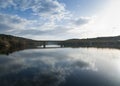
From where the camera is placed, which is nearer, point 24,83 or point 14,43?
point 24,83

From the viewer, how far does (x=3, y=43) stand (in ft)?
451

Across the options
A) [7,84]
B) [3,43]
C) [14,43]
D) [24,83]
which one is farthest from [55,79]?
[14,43]

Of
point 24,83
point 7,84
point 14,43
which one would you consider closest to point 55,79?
point 24,83

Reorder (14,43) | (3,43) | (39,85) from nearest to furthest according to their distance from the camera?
(39,85) → (3,43) → (14,43)

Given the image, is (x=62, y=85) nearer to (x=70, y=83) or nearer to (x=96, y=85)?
(x=70, y=83)

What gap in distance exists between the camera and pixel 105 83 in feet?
75.0

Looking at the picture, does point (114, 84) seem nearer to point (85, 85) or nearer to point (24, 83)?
point (85, 85)

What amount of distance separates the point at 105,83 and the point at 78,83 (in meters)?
3.53

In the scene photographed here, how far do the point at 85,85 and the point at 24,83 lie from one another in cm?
794

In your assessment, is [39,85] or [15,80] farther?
[15,80]

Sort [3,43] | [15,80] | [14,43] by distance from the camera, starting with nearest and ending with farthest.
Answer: [15,80] < [3,43] < [14,43]

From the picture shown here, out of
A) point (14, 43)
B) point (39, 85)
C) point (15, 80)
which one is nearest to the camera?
point (39, 85)

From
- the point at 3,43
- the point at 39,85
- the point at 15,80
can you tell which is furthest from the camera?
the point at 3,43

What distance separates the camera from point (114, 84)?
22.2 m
